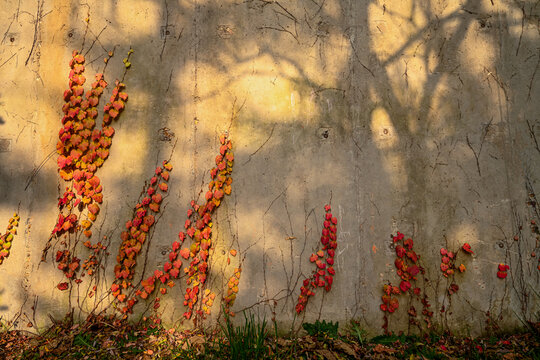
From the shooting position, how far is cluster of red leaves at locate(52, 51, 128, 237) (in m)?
3.10

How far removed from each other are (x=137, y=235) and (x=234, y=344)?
141 centimetres

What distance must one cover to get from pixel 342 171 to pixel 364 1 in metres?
1.86

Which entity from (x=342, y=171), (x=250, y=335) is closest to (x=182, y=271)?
(x=250, y=335)

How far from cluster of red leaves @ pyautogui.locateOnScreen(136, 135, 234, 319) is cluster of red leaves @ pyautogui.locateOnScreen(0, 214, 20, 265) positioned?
4.36 feet

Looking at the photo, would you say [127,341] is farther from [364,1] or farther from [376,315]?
[364,1]

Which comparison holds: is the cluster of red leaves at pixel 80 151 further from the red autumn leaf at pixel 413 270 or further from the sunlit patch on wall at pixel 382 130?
the red autumn leaf at pixel 413 270

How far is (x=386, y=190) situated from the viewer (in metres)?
3.24

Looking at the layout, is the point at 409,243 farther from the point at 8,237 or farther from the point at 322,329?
the point at 8,237

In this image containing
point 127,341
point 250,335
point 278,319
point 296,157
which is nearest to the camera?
point 250,335

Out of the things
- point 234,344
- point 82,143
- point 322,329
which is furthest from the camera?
point 82,143

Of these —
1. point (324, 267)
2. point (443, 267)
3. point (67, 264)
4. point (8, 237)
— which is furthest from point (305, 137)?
point (8, 237)

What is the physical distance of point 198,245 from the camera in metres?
3.12

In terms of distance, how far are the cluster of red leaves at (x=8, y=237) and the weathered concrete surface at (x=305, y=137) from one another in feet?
0.18

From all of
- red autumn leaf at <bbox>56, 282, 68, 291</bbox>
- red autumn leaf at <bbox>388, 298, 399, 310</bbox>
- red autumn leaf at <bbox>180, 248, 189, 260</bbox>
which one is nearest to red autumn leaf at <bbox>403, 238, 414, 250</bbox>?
red autumn leaf at <bbox>388, 298, 399, 310</bbox>
